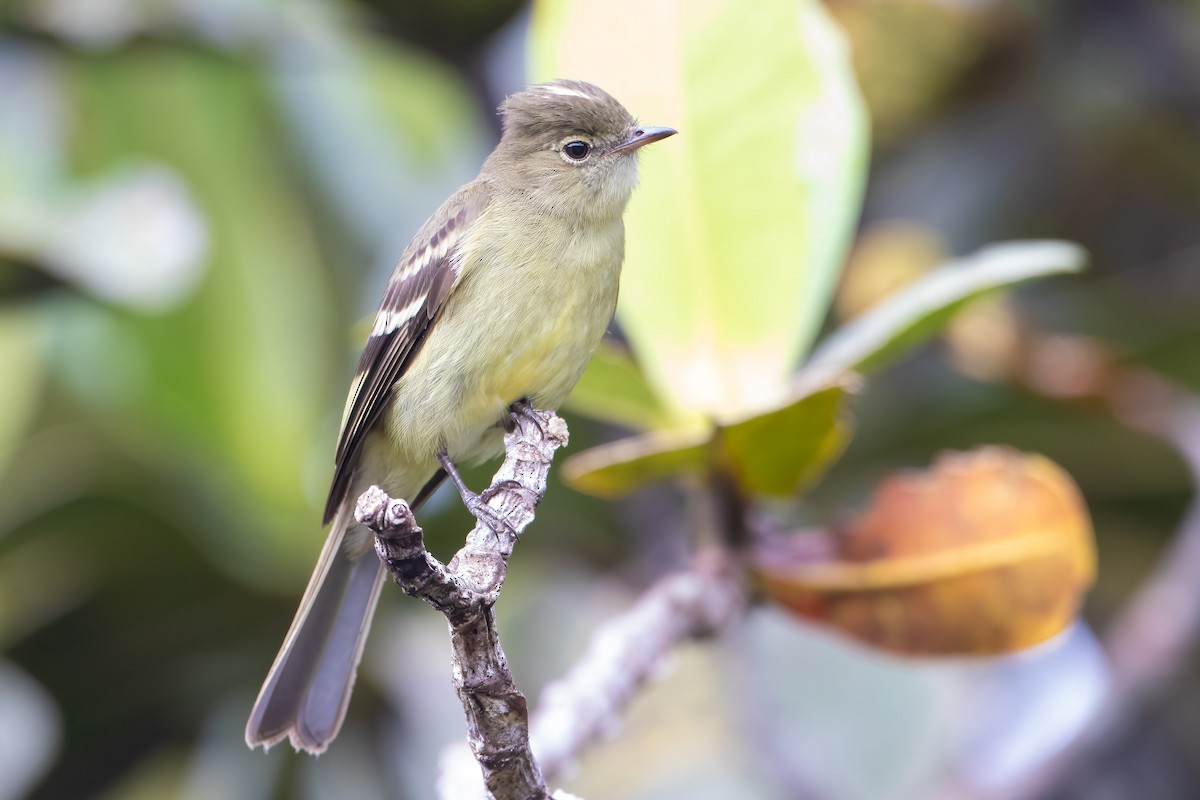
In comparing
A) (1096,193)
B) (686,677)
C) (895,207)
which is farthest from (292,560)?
(1096,193)

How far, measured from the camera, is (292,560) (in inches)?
148

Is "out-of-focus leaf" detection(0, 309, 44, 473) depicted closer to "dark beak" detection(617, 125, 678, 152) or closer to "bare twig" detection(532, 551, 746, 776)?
"dark beak" detection(617, 125, 678, 152)

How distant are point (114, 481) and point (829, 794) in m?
2.05

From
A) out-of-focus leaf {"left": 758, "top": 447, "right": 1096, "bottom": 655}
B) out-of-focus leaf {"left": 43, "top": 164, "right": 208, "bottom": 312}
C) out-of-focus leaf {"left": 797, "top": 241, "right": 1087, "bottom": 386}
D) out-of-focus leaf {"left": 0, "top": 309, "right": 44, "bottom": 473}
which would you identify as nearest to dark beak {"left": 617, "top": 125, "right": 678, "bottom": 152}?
out-of-focus leaf {"left": 797, "top": 241, "right": 1087, "bottom": 386}

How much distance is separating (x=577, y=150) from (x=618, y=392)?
27.2 inches

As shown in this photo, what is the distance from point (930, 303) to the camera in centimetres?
275

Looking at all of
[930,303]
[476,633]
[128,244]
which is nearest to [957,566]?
[930,303]

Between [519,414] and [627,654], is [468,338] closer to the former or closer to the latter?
[519,414]

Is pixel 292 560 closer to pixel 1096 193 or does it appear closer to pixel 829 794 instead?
pixel 829 794

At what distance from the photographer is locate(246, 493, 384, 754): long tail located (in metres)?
2.80

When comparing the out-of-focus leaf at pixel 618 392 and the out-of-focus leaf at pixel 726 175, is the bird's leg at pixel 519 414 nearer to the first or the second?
the out-of-focus leaf at pixel 618 392

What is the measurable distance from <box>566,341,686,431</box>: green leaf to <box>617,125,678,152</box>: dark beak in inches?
18.2

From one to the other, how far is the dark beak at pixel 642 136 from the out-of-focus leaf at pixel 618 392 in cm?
46

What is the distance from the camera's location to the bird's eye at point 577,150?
336cm
